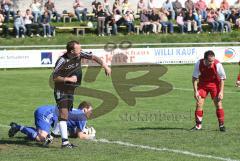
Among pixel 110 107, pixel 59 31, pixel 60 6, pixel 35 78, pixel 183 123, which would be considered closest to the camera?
pixel 183 123

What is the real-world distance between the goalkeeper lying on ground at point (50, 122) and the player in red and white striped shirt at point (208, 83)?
261 cm

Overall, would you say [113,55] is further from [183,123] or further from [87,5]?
[183,123]

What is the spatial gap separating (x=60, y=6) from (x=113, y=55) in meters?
11.1

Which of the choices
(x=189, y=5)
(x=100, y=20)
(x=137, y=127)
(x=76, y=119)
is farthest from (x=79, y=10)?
(x=76, y=119)

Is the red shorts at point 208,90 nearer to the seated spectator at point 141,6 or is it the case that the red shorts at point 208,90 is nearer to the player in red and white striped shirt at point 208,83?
the player in red and white striped shirt at point 208,83

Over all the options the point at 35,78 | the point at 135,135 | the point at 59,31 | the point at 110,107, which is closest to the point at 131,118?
the point at 110,107

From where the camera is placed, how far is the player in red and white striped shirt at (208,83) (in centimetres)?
1373

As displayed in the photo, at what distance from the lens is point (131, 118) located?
16.7 m

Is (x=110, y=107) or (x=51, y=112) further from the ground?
(x=51, y=112)

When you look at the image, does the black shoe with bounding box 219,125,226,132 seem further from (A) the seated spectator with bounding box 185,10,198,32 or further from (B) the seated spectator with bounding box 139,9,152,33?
(A) the seated spectator with bounding box 185,10,198,32

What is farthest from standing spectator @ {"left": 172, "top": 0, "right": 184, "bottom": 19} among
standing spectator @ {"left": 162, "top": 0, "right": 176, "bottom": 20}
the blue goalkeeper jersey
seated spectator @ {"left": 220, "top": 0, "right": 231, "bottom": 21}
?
the blue goalkeeper jersey

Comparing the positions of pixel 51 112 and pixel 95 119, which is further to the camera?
pixel 95 119

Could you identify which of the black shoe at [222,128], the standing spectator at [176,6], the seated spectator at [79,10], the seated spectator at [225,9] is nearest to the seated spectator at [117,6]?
the seated spectator at [79,10]

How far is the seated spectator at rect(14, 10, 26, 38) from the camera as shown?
36.8m
